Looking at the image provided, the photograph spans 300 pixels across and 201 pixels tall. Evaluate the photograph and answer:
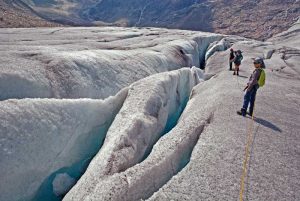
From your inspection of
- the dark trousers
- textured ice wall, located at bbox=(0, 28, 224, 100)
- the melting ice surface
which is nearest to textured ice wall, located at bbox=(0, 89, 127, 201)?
the melting ice surface

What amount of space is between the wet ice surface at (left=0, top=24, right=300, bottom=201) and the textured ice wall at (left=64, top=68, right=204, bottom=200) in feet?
0.12

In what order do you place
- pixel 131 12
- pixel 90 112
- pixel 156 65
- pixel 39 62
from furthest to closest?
pixel 131 12
pixel 156 65
pixel 39 62
pixel 90 112

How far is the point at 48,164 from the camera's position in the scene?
9.83m

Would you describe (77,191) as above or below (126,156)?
below

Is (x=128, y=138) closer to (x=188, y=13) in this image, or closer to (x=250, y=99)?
(x=250, y=99)

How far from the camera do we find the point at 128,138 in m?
10.0

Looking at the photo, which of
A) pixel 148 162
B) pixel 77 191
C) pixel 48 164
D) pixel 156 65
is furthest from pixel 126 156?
pixel 156 65

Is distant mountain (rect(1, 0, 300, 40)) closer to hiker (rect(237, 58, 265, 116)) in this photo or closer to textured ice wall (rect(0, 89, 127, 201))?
hiker (rect(237, 58, 265, 116))

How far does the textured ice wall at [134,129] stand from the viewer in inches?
347

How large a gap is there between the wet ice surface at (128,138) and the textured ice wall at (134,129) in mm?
36

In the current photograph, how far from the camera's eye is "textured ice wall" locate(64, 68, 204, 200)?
882 cm

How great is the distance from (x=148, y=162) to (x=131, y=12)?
109415mm

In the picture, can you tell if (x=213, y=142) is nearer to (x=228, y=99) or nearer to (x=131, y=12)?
(x=228, y=99)

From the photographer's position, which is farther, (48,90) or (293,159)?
(48,90)
